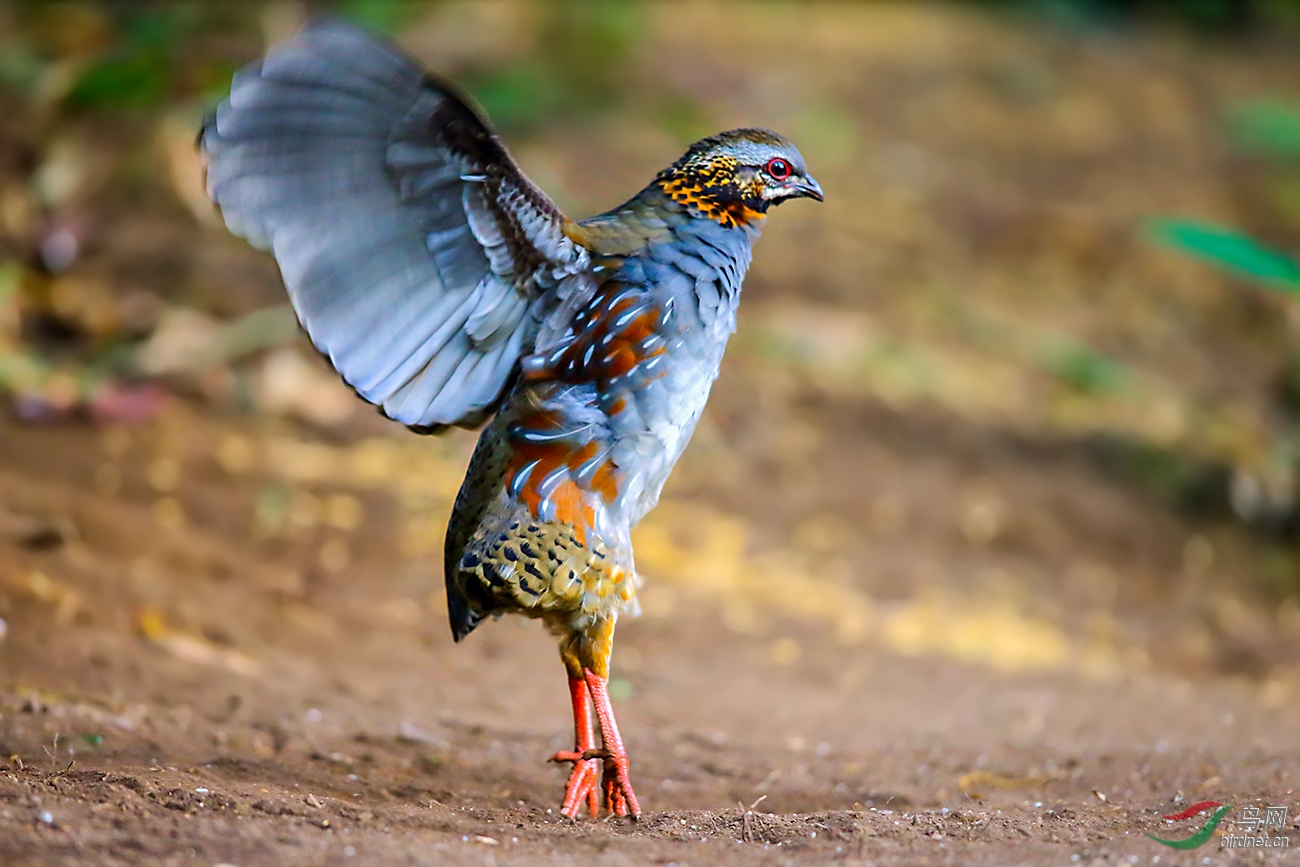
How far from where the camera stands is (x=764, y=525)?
23.1 feet

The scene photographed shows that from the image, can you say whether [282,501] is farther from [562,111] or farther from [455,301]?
[562,111]

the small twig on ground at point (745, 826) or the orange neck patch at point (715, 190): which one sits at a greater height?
the orange neck patch at point (715, 190)

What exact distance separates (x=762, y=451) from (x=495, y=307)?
4070mm

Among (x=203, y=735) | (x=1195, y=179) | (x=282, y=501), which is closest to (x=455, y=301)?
(x=203, y=735)

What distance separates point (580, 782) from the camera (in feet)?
11.7

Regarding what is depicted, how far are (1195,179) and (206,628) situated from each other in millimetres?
8951

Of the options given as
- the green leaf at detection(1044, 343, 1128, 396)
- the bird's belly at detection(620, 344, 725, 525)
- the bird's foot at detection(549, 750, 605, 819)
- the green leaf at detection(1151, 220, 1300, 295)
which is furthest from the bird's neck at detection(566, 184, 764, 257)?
the green leaf at detection(1044, 343, 1128, 396)

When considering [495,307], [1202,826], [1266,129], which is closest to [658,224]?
[495,307]

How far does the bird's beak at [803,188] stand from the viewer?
400cm

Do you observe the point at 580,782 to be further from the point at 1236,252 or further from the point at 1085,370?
the point at 1085,370

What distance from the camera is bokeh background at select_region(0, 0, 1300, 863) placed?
4.57 m

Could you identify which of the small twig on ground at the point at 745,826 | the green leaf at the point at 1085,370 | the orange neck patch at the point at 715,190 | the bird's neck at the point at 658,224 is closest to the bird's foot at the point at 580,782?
the small twig on ground at the point at 745,826

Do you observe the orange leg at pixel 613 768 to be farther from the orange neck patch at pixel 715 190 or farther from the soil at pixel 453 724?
the orange neck patch at pixel 715 190

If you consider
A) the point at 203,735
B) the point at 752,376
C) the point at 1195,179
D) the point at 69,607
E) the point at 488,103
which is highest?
the point at 1195,179
